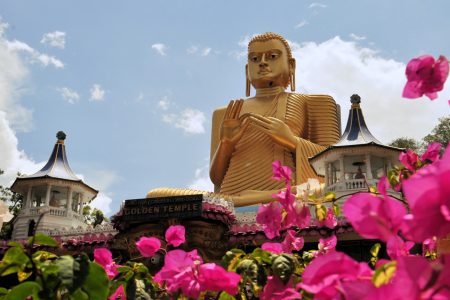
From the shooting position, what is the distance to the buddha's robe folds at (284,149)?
1539 cm

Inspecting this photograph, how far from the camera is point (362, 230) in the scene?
1.11m

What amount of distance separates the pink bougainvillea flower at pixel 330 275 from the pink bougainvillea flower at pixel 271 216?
4.27ft

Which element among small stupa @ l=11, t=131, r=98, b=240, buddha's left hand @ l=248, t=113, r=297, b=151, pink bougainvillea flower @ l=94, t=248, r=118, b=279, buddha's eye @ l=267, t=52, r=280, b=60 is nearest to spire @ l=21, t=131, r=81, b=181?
small stupa @ l=11, t=131, r=98, b=240

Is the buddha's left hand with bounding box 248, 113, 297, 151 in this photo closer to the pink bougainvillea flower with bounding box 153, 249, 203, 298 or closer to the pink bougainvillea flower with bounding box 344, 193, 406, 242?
the pink bougainvillea flower with bounding box 153, 249, 203, 298

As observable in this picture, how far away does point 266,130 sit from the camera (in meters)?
15.1

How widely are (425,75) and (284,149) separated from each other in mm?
14180

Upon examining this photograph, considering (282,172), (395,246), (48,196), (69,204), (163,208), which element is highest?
(48,196)

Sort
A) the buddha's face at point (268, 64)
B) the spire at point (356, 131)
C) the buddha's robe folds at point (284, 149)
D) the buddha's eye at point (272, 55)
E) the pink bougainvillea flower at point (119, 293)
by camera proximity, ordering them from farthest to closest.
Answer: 1. the buddha's eye at point (272, 55)
2. the buddha's face at point (268, 64)
3. the buddha's robe folds at point (284, 149)
4. the spire at point (356, 131)
5. the pink bougainvillea flower at point (119, 293)

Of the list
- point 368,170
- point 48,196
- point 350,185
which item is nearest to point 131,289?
point 350,185

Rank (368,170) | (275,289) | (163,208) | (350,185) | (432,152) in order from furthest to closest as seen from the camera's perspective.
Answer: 1. (368,170)
2. (350,185)
3. (163,208)
4. (432,152)
5. (275,289)

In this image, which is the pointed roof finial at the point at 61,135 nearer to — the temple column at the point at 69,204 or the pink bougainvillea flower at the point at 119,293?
the temple column at the point at 69,204

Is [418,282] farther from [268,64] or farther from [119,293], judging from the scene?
[268,64]

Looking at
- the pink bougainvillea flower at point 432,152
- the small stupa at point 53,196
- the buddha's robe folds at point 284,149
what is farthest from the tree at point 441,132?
the pink bougainvillea flower at point 432,152

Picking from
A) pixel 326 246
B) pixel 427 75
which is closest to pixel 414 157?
pixel 326 246
